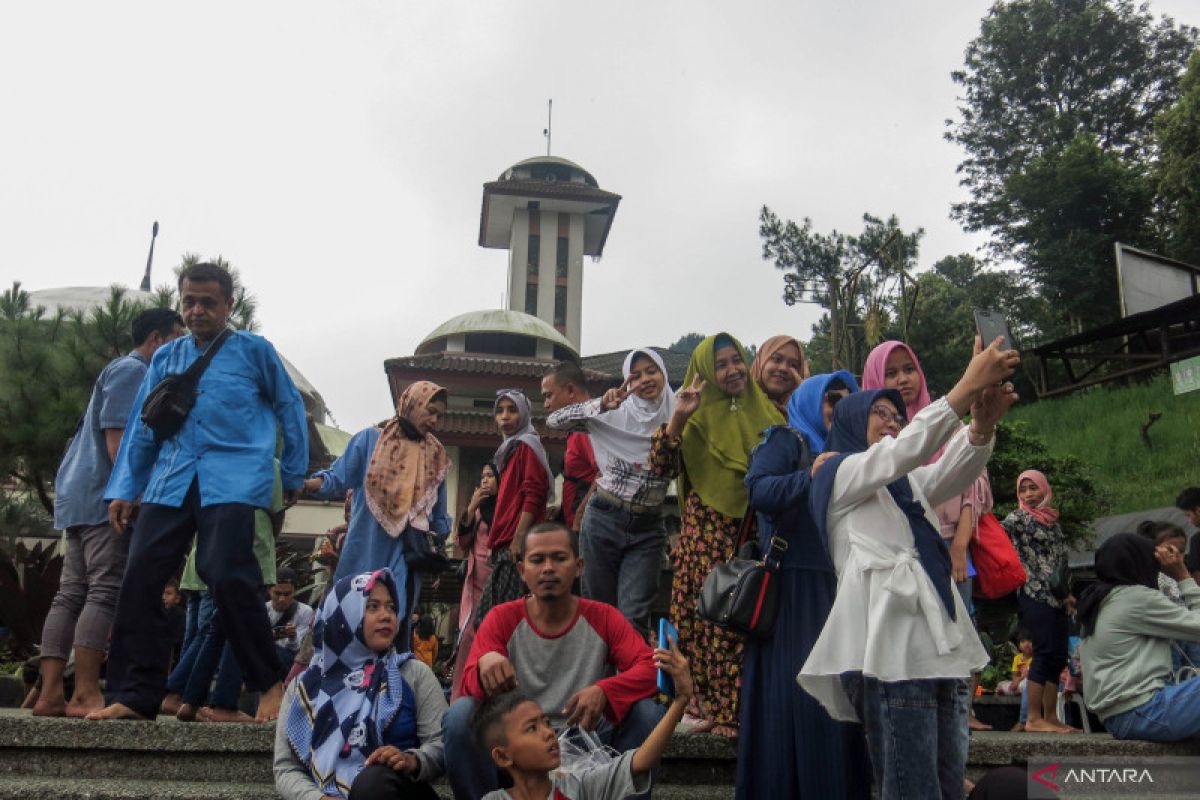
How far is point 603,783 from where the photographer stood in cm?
263

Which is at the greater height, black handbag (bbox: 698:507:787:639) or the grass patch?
the grass patch

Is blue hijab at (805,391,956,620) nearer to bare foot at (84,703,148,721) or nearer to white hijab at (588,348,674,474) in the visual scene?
white hijab at (588,348,674,474)

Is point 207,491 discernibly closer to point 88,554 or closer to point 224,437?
point 224,437

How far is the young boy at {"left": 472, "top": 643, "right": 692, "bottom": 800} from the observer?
103 inches

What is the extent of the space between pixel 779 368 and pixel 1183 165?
83.5ft

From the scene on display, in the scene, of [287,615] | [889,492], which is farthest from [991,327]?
[287,615]

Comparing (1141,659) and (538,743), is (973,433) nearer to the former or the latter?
(538,743)

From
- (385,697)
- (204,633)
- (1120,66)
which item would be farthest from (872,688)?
(1120,66)

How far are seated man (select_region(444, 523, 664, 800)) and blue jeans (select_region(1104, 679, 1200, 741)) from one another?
2640 millimetres

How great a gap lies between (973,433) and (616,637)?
1.31 m

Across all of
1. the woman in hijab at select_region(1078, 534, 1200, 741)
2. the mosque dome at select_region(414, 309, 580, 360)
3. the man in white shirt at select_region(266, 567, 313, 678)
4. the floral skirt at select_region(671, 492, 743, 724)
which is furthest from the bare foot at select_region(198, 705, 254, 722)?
the mosque dome at select_region(414, 309, 580, 360)

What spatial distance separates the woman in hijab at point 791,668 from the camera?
108 inches

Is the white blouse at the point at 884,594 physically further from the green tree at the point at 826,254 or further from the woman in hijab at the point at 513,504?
the green tree at the point at 826,254

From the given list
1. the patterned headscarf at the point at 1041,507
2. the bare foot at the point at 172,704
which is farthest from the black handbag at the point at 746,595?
the patterned headscarf at the point at 1041,507
